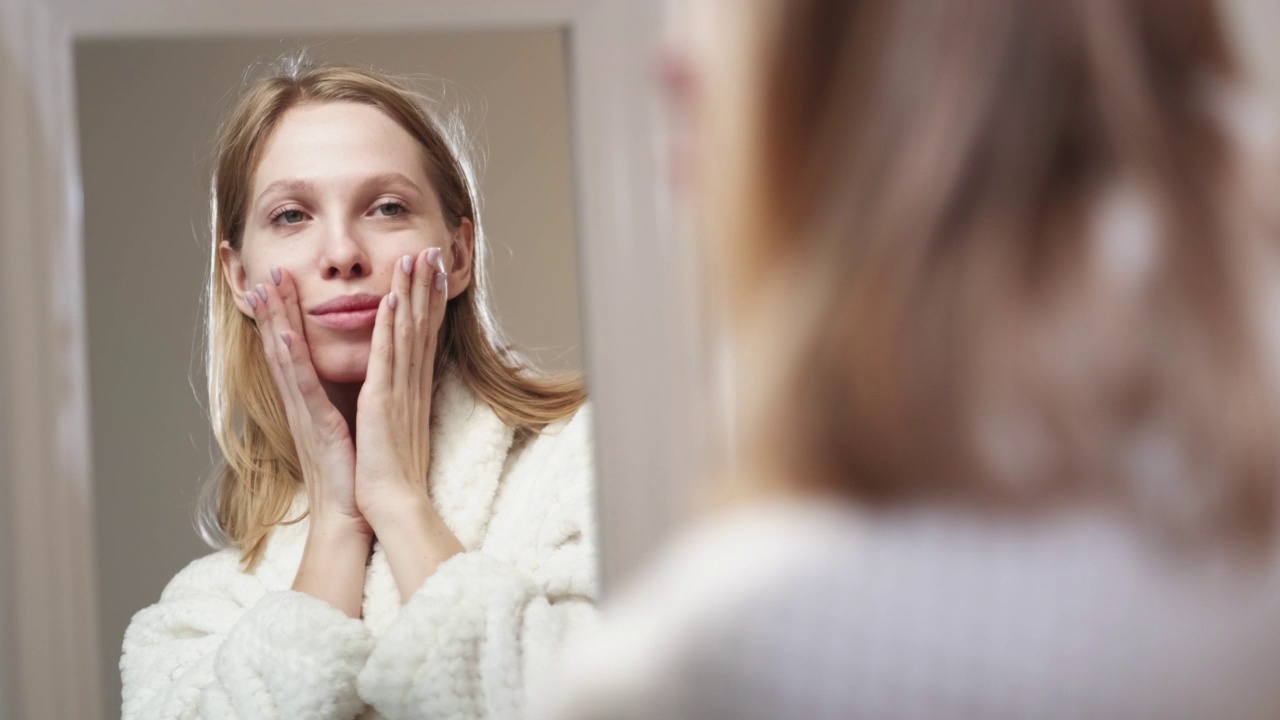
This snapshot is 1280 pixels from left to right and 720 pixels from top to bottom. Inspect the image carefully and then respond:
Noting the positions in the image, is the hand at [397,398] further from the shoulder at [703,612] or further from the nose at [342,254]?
the shoulder at [703,612]

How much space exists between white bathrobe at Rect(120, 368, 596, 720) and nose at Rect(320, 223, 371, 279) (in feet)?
0.37

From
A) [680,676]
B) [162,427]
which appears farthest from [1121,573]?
[162,427]

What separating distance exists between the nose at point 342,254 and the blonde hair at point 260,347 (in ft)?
0.19

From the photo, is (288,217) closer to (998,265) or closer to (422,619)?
(422,619)

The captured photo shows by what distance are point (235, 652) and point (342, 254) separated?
0.25 meters

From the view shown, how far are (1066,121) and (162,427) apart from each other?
55cm

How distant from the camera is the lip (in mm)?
725

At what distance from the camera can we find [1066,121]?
425mm

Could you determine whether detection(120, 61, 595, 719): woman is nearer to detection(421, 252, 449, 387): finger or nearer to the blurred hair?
detection(421, 252, 449, 387): finger

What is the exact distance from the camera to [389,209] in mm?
727

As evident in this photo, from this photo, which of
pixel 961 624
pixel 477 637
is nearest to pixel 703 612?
pixel 961 624

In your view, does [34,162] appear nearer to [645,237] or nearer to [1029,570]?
[645,237]

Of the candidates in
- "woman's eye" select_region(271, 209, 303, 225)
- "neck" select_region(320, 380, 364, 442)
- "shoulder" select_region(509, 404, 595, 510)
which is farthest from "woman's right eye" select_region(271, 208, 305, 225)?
"shoulder" select_region(509, 404, 595, 510)

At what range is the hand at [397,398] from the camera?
28.5 inches
